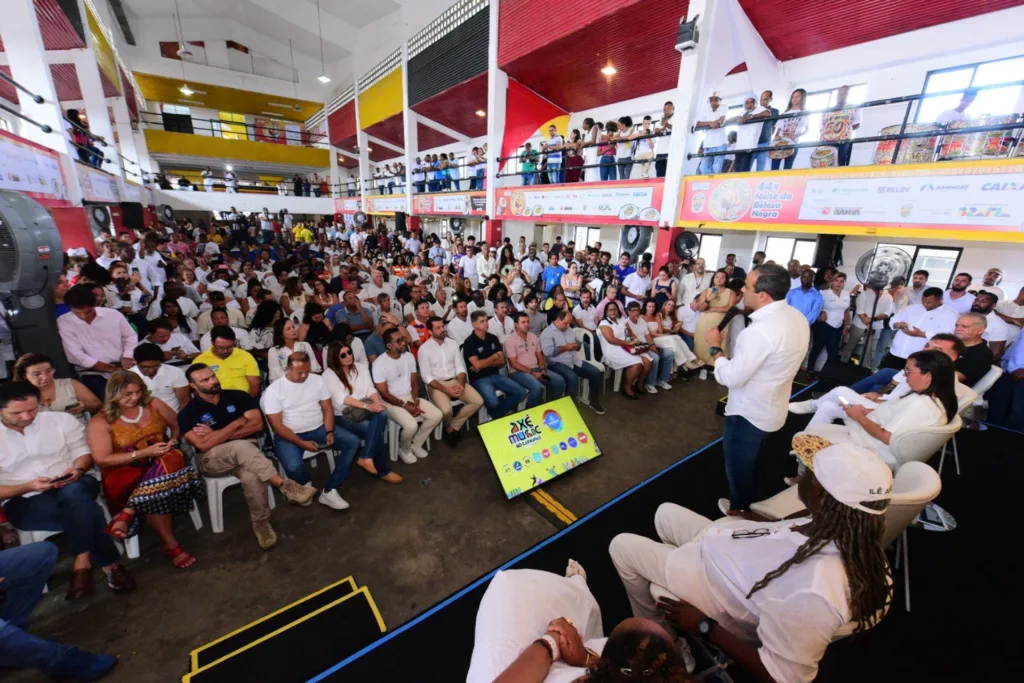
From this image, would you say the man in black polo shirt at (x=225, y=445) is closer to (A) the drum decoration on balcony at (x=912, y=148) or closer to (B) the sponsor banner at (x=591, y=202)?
(B) the sponsor banner at (x=591, y=202)

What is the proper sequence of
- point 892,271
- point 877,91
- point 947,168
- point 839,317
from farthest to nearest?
point 877,91 < point 839,317 < point 892,271 < point 947,168

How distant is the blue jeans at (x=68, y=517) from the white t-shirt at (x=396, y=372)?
6.65ft

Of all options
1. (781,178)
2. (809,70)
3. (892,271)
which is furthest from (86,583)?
(809,70)

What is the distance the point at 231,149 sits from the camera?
19016 millimetres

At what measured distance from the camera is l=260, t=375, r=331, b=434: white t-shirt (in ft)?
10.5

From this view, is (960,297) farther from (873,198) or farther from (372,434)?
(372,434)

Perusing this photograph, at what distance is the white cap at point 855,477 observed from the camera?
4.24 ft

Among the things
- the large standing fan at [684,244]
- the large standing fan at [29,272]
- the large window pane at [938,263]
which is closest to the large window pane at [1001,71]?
the large window pane at [938,263]

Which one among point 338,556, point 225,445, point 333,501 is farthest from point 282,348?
point 338,556

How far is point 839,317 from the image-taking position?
582cm

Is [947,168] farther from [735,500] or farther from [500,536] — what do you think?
[500,536]

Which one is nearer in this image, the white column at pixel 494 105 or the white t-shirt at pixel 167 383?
the white t-shirt at pixel 167 383

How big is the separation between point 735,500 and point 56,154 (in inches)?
397

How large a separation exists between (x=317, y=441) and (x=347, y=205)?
20.2 m
